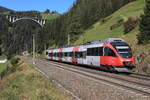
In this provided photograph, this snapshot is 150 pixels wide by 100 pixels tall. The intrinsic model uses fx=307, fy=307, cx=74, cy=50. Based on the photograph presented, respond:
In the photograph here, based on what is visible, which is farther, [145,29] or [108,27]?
[108,27]

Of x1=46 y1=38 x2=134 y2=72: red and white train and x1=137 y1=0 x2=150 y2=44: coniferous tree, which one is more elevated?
x1=137 y1=0 x2=150 y2=44: coniferous tree

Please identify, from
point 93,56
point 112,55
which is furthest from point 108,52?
point 93,56

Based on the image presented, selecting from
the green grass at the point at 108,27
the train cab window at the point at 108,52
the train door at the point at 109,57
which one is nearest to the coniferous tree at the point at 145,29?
the train cab window at the point at 108,52

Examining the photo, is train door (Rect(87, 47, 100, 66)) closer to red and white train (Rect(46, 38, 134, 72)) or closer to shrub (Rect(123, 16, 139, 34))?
red and white train (Rect(46, 38, 134, 72))

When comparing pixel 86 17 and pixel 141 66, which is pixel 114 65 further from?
pixel 86 17

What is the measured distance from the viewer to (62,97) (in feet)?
46.1

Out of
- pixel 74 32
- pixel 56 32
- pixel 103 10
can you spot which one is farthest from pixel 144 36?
pixel 56 32

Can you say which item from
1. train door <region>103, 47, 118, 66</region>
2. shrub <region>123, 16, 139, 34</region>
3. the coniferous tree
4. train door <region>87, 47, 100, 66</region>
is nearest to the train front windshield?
train door <region>103, 47, 118, 66</region>

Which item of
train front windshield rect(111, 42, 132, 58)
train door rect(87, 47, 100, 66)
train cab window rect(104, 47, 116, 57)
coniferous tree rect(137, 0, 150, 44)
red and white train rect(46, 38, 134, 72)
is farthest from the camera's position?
coniferous tree rect(137, 0, 150, 44)

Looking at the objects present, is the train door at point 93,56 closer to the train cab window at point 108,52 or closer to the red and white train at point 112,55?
the red and white train at point 112,55

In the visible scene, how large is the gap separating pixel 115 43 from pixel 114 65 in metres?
2.31

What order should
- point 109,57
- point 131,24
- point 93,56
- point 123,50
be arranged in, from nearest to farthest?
point 123,50 → point 109,57 → point 93,56 → point 131,24

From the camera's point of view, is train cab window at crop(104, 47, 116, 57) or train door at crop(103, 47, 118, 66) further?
train cab window at crop(104, 47, 116, 57)

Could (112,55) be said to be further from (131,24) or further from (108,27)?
(108,27)
